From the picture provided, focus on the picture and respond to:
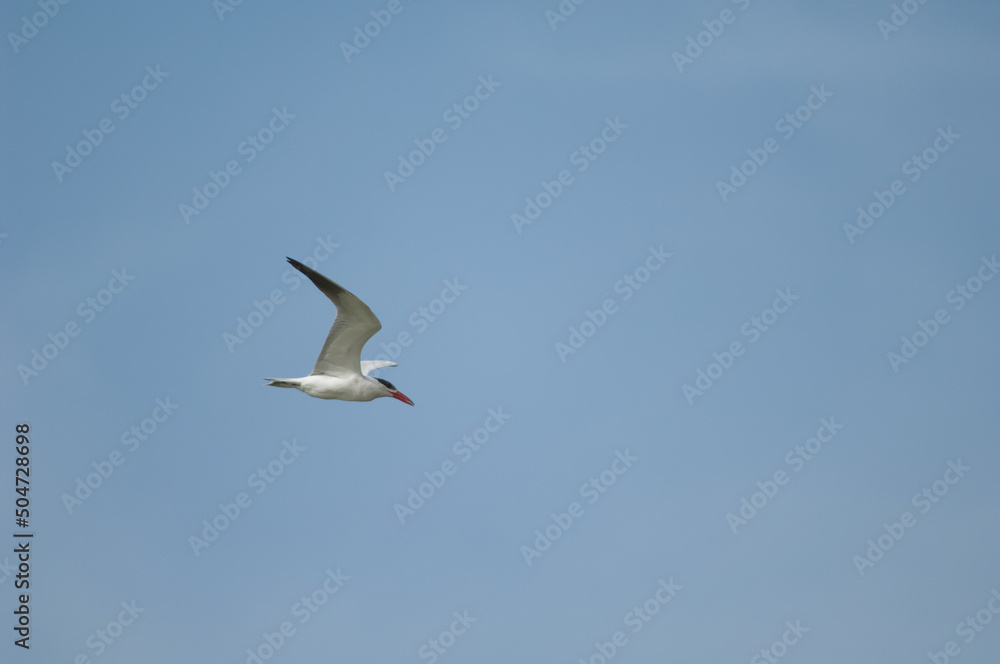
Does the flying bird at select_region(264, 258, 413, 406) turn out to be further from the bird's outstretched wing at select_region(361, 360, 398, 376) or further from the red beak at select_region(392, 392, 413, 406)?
the bird's outstretched wing at select_region(361, 360, 398, 376)

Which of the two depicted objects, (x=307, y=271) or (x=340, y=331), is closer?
(x=307, y=271)

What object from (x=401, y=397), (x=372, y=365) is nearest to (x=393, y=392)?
(x=401, y=397)

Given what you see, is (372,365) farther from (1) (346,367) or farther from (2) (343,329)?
(2) (343,329)

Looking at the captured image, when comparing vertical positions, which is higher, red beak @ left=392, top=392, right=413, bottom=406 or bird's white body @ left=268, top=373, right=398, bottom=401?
red beak @ left=392, top=392, right=413, bottom=406

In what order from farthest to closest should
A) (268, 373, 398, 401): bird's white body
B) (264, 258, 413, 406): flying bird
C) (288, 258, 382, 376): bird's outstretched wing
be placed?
(268, 373, 398, 401): bird's white body < (264, 258, 413, 406): flying bird < (288, 258, 382, 376): bird's outstretched wing

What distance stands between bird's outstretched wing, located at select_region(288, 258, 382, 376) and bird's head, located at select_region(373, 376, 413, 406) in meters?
0.71

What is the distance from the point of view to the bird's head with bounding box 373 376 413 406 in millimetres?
31703

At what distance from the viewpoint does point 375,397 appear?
32000mm

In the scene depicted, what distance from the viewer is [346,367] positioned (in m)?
31.4

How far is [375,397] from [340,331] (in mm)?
2335

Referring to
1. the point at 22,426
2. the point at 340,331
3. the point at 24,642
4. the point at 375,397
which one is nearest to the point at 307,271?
the point at 340,331

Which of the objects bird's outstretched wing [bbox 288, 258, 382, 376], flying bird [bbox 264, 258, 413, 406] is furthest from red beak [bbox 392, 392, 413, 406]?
bird's outstretched wing [bbox 288, 258, 382, 376]

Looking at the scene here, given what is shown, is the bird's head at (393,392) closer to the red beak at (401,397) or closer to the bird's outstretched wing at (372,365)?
the red beak at (401,397)

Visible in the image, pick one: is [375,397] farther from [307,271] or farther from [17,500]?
[17,500]
